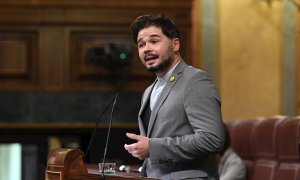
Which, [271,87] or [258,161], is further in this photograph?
[271,87]

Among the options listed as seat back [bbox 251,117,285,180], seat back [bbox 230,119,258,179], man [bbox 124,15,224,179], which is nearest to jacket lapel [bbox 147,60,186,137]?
man [bbox 124,15,224,179]

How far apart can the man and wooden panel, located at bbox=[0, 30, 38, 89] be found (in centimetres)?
303

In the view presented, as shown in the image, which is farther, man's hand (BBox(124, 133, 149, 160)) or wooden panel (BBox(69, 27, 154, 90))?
wooden panel (BBox(69, 27, 154, 90))

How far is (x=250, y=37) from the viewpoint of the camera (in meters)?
5.47

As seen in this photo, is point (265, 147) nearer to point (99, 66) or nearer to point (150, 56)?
point (150, 56)

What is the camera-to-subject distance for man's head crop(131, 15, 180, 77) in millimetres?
2400

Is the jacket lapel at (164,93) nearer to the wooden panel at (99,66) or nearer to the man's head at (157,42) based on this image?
the man's head at (157,42)

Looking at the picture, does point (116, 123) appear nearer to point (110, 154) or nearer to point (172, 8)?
point (110, 154)

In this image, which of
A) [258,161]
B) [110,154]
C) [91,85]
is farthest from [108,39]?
[258,161]

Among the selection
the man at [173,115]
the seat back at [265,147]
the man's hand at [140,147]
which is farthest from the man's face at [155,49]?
the seat back at [265,147]

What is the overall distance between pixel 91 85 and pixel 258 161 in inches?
70.9

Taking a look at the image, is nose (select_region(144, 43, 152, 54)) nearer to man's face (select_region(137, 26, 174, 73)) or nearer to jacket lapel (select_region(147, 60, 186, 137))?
man's face (select_region(137, 26, 174, 73))

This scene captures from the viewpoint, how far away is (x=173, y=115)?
2.31 metres

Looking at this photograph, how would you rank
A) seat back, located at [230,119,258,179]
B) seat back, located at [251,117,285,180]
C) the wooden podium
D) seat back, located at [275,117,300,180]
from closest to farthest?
the wooden podium, seat back, located at [275,117,300,180], seat back, located at [251,117,285,180], seat back, located at [230,119,258,179]
